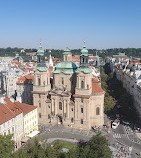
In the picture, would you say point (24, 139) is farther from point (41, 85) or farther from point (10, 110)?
point (41, 85)

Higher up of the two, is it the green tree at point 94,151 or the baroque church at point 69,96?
the baroque church at point 69,96

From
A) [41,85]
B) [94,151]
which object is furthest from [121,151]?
[41,85]

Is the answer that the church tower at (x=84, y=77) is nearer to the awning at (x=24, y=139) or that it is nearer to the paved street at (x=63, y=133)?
the paved street at (x=63, y=133)

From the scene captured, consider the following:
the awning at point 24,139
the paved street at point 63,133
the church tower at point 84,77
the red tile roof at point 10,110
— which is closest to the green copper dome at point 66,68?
the church tower at point 84,77

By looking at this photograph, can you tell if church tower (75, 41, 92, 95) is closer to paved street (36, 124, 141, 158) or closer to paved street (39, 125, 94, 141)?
paved street (39, 125, 94, 141)

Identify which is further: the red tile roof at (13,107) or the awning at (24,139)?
the awning at (24,139)

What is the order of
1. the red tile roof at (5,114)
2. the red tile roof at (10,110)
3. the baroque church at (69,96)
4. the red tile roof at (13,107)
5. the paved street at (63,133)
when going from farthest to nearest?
1. the baroque church at (69,96)
2. the paved street at (63,133)
3. the red tile roof at (13,107)
4. the red tile roof at (10,110)
5. the red tile roof at (5,114)

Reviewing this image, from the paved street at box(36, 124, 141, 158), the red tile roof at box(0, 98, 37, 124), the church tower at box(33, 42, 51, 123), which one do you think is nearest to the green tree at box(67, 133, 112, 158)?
the paved street at box(36, 124, 141, 158)

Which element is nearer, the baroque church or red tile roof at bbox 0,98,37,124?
red tile roof at bbox 0,98,37,124

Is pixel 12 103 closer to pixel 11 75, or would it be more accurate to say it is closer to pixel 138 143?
pixel 138 143
